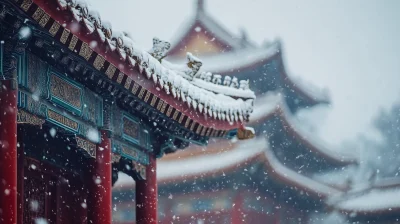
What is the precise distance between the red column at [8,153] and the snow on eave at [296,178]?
444 inches

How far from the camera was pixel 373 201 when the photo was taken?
1911cm

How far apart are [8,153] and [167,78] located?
2271 millimetres

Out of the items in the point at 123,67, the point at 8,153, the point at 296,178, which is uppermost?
the point at 296,178

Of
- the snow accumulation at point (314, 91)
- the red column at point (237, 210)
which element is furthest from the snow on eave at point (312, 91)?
the red column at point (237, 210)

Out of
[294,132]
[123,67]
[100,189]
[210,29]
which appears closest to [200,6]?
[210,29]

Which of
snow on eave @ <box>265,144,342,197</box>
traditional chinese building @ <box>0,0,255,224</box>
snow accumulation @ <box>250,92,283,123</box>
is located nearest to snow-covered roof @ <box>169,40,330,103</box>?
snow accumulation @ <box>250,92,283,123</box>

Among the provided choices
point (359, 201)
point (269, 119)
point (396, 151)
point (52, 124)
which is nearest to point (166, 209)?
point (269, 119)

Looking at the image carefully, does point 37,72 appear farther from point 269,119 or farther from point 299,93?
point 299,93

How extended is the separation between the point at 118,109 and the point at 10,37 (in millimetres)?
2187

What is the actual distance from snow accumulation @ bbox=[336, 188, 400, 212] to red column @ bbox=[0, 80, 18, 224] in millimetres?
15758

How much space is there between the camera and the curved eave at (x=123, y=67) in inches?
160

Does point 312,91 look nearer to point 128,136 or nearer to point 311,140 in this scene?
point 311,140

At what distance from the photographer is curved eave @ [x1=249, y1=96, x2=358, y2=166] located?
57.2 feet

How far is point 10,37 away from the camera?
412 centimetres
